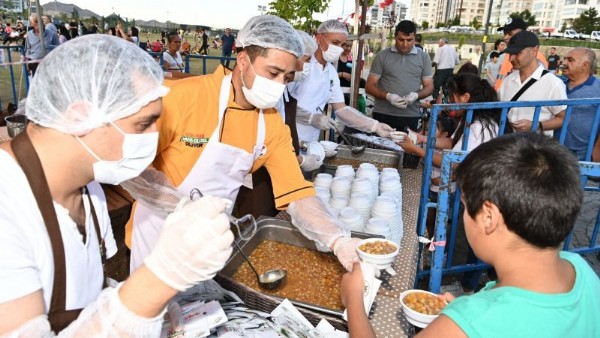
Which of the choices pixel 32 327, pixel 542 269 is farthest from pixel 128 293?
pixel 542 269

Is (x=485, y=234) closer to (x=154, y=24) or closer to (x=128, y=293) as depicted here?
(x=128, y=293)

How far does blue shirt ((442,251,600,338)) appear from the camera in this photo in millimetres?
1021

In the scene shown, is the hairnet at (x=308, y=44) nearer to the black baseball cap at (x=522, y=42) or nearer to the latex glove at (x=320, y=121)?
the latex glove at (x=320, y=121)

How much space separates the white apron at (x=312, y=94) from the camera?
3.93 meters

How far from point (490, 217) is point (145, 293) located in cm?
90

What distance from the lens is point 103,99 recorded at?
3.74ft

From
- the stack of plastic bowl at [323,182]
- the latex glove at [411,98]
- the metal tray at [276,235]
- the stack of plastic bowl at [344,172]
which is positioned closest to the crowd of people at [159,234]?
the metal tray at [276,235]

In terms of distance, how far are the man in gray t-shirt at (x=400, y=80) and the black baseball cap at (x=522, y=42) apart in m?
1.23

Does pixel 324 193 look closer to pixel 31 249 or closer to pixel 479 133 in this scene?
pixel 479 133

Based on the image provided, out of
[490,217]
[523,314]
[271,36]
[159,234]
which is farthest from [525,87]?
[159,234]

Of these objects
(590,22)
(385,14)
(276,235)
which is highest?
(590,22)

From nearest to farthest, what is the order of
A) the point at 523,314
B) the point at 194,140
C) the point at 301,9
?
the point at 523,314, the point at 194,140, the point at 301,9

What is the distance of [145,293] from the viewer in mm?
924

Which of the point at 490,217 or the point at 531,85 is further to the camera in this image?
the point at 531,85
